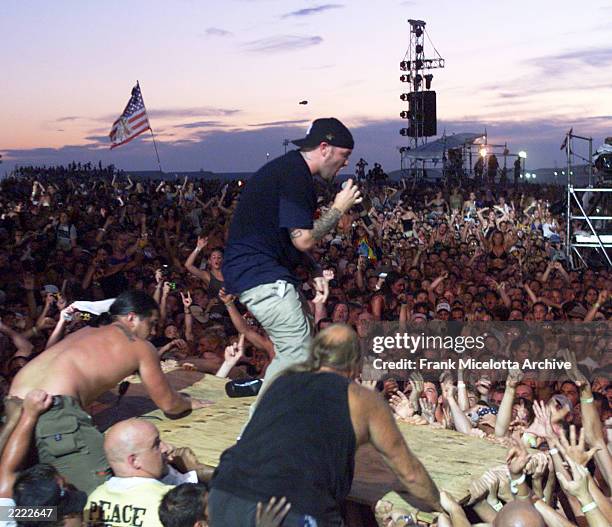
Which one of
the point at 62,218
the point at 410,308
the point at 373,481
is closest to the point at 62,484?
the point at 373,481

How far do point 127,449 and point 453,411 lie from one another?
277cm

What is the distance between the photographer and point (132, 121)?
57.4 ft

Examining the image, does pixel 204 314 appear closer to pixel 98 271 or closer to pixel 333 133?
pixel 98 271

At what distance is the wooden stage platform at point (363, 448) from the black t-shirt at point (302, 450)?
1.10 m

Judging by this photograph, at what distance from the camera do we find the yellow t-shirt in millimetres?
3307

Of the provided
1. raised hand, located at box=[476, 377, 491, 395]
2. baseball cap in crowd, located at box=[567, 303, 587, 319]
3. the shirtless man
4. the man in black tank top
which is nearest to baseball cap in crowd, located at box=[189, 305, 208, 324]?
raised hand, located at box=[476, 377, 491, 395]

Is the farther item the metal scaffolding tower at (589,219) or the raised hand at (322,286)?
the metal scaffolding tower at (589,219)

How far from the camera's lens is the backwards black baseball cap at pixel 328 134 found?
360cm

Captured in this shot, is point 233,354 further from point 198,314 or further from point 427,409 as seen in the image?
point 198,314

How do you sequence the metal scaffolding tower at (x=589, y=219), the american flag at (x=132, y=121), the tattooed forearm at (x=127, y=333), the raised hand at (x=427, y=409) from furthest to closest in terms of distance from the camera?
1. the american flag at (x=132, y=121)
2. the metal scaffolding tower at (x=589, y=219)
3. the raised hand at (x=427, y=409)
4. the tattooed forearm at (x=127, y=333)

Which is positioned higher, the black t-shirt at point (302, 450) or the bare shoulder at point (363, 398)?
Answer: the bare shoulder at point (363, 398)

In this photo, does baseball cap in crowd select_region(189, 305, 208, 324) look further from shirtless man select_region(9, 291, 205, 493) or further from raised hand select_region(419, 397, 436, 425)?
shirtless man select_region(9, 291, 205, 493)

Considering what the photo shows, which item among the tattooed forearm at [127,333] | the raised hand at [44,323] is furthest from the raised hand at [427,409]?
the raised hand at [44,323]

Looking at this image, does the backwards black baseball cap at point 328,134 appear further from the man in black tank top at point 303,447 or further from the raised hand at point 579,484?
the raised hand at point 579,484
